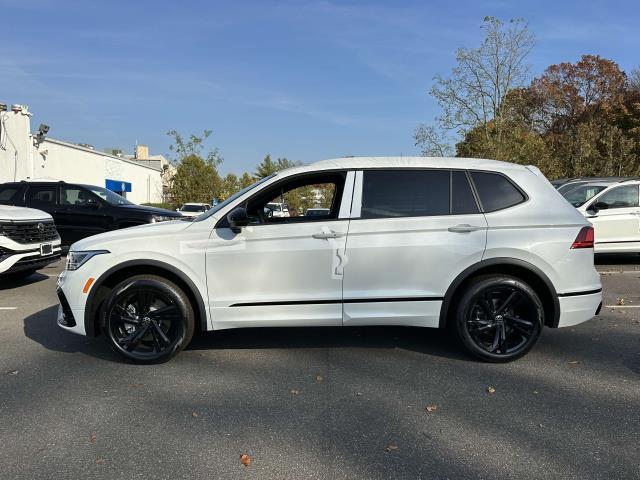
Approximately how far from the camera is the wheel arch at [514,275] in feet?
14.5

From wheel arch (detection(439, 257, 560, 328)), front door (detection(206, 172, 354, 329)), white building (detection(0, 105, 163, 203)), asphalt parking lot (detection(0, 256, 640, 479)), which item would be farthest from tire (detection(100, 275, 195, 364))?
white building (detection(0, 105, 163, 203))

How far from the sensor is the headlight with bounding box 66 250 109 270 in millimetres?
4478

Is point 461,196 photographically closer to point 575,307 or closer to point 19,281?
point 575,307

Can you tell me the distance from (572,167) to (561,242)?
64.9 ft

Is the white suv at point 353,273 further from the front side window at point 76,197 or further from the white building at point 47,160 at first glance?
the white building at point 47,160

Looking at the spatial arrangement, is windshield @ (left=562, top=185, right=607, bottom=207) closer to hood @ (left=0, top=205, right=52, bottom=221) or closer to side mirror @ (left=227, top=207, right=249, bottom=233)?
side mirror @ (left=227, top=207, right=249, bottom=233)

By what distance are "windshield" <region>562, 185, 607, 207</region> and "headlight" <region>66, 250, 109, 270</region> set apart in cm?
919

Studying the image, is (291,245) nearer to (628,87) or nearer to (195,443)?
(195,443)

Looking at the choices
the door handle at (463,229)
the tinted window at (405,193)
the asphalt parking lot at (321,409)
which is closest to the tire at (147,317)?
the asphalt parking lot at (321,409)

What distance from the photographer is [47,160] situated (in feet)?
78.5

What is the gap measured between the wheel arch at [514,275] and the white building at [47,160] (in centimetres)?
1520

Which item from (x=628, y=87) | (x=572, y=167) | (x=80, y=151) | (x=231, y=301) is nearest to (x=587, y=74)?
(x=628, y=87)

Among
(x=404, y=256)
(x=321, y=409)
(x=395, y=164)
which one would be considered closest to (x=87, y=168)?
(x=395, y=164)

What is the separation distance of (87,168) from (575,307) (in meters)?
30.1
